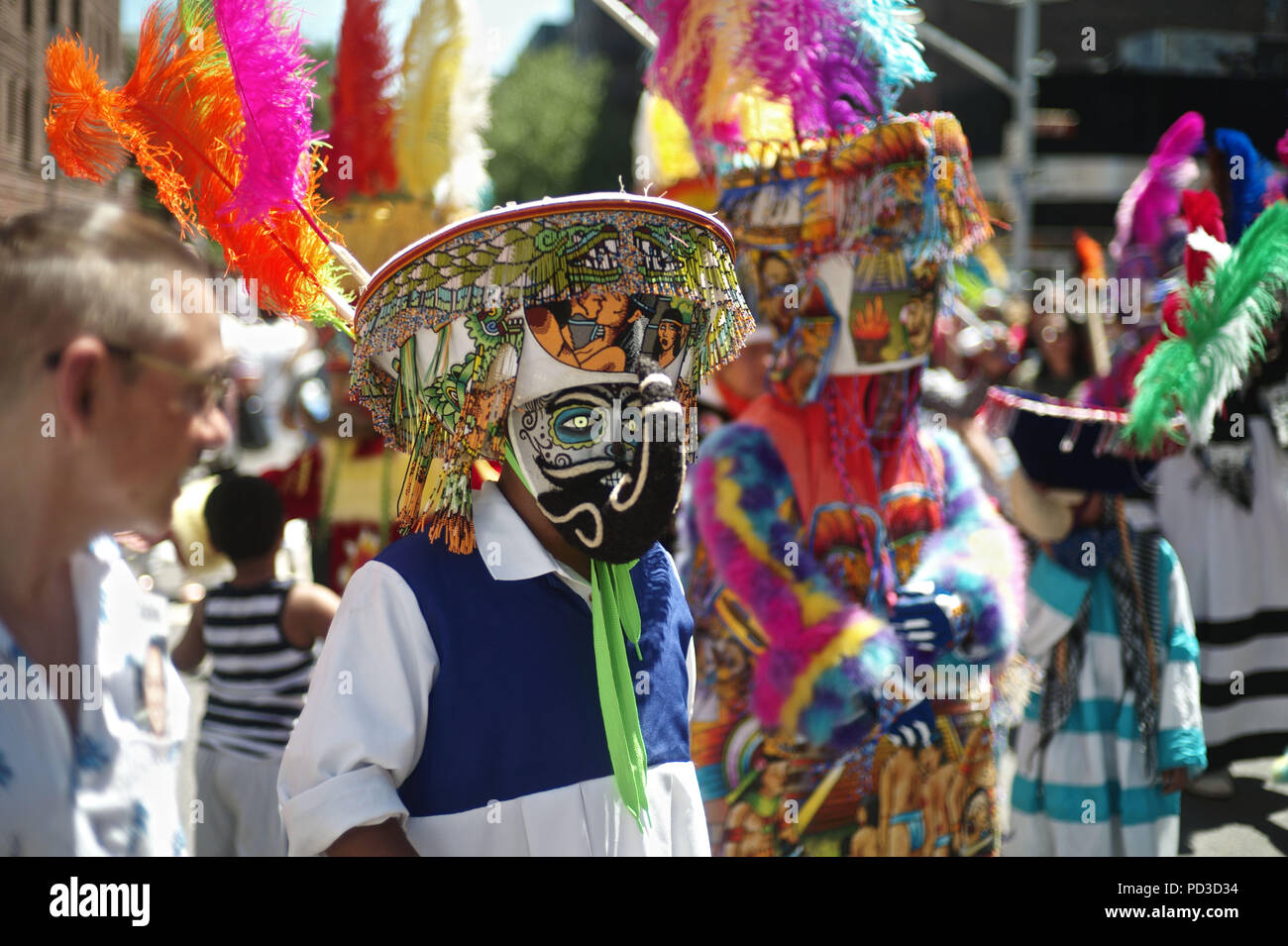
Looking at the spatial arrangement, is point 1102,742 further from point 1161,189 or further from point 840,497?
point 1161,189

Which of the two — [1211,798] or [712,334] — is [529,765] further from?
[1211,798]

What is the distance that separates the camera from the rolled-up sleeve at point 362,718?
4.99 ft

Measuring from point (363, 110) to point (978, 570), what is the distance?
8.30 feet

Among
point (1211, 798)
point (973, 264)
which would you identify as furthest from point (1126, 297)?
point (1211, 798)

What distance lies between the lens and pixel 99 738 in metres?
1.38

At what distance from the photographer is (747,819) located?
2768 millimetres

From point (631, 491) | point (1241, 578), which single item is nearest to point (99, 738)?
point (631, 491)

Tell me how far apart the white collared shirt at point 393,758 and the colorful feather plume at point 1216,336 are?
205 cm

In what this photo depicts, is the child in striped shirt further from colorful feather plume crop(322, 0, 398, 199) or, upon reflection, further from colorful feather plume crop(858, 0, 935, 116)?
colorful feather plume crop(858, 0, 935, 116)

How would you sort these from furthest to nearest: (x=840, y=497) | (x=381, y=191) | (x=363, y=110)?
(x=381, y=191) < (x=363, y=110) < (x=840, y=497)

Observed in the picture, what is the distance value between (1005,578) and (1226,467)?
9.13ft

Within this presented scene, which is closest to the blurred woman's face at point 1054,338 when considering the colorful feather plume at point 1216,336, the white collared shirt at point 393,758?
the colorful feather plume at point 1216,336

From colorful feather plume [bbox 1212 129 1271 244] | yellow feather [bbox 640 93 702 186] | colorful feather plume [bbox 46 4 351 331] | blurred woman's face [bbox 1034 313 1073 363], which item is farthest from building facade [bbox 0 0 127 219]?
blurred woman's face [bbox 1034 313 1073 363]
